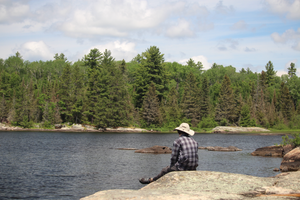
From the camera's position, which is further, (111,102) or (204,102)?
(204,102)

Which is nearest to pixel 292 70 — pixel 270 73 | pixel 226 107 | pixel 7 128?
pixel 270 73

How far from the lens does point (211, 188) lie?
7695 mm

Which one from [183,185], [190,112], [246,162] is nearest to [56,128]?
[190,112]

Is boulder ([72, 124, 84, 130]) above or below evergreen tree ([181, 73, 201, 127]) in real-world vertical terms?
below

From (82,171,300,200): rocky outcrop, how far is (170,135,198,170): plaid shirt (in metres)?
0.75

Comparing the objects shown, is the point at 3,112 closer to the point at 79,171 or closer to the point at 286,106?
the point at 79,171

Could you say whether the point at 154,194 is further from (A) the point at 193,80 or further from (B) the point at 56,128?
(A) the point at 193,80

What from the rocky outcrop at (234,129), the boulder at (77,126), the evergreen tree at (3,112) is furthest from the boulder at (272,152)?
the evergreen tree at (3,112)

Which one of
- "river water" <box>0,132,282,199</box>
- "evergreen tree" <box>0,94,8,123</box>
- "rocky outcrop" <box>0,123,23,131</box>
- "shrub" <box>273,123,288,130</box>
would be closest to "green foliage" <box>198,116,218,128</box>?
"shrub" <box>273,123,288,130</box>

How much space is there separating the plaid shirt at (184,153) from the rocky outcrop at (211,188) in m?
0.75

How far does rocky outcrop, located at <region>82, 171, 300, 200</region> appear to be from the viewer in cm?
681

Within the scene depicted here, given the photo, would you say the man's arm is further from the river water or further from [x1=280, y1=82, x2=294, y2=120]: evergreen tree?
[x1=280, y1=82, x2=294, y2=120]: evergreen tree

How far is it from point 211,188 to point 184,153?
1.63 metres

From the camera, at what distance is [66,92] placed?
80438 millimetres
